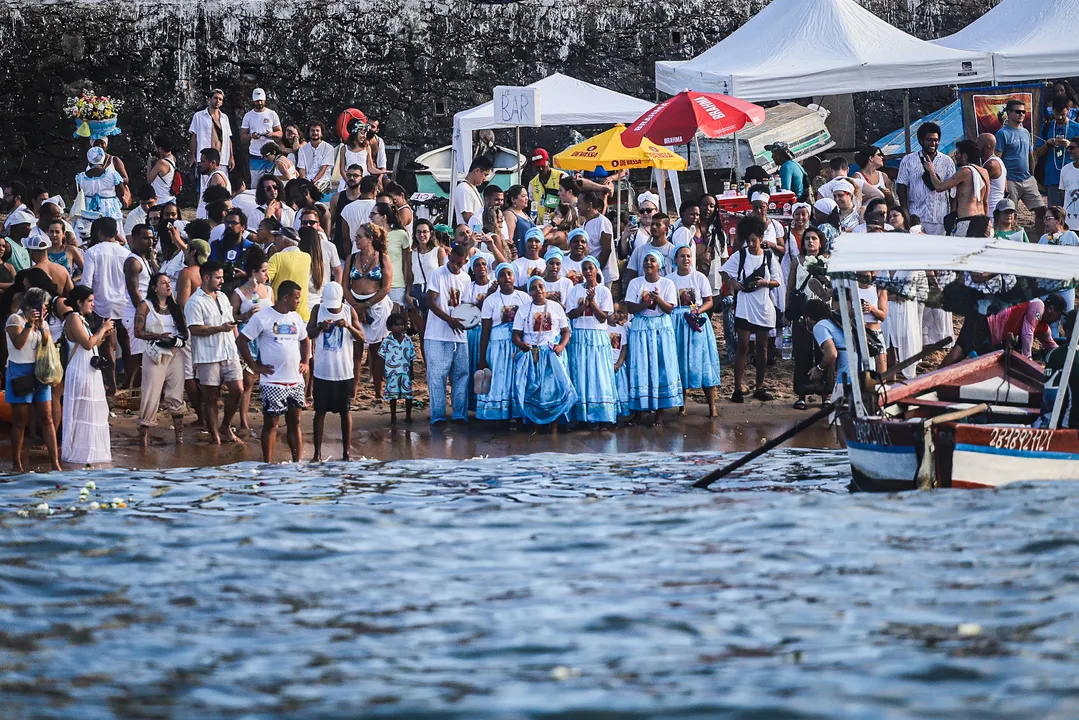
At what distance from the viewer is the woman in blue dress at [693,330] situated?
53.2 feet

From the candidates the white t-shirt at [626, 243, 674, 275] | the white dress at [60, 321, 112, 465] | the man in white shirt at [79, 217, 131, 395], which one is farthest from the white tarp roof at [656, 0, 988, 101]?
the white dress at [60, 321, 112, 465]

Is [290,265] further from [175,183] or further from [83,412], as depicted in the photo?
[175,183]

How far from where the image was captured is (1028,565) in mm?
9953

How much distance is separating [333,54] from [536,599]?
1738cm

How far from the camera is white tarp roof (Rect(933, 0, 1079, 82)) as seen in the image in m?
19.9

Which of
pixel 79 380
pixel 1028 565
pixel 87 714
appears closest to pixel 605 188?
pixel 79 380

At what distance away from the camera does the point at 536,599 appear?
31.1 feet

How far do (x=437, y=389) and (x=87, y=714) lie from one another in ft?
28.0

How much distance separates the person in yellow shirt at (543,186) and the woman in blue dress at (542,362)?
18.9 feet

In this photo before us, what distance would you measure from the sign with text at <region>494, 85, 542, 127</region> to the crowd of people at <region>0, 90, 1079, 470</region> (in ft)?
2.29

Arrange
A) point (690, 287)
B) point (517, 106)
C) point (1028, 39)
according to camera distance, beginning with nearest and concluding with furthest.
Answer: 1. point (690, 287)
2. point (517, 106)
3. point (1028, 39)

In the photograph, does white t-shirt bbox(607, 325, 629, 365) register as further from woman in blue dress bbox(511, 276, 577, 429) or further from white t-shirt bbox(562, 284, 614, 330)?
woman in blue dress bbox(511, 276, 577, 429)

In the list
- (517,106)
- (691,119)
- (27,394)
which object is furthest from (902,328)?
(27,394)

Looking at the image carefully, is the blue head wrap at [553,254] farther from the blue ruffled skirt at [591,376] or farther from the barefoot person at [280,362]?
the barefoot person at [280,362]
